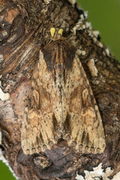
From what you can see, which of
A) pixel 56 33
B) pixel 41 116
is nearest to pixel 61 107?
pixel 41 116

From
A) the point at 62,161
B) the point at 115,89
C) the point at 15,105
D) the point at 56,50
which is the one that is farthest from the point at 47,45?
the point at 62,161

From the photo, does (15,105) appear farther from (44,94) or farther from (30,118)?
(44,94)

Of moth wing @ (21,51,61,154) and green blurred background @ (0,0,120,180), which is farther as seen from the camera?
green blurred background @ (0,0,120,180)

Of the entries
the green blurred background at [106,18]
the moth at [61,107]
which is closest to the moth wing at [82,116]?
the moth at [61,107]

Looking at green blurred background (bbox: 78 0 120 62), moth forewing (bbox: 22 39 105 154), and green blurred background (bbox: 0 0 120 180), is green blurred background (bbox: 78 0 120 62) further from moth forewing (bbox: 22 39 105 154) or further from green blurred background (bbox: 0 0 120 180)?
moth forewing (bbox: 22 39 105 154)

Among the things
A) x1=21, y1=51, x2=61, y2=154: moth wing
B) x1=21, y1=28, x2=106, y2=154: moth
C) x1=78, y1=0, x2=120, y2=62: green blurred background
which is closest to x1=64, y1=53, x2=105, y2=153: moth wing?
x1=21, y1=28, x2=106, y2=154: moth

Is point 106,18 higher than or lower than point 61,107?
higher

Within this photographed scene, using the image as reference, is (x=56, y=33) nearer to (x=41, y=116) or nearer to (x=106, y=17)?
(x=41, y=116)
